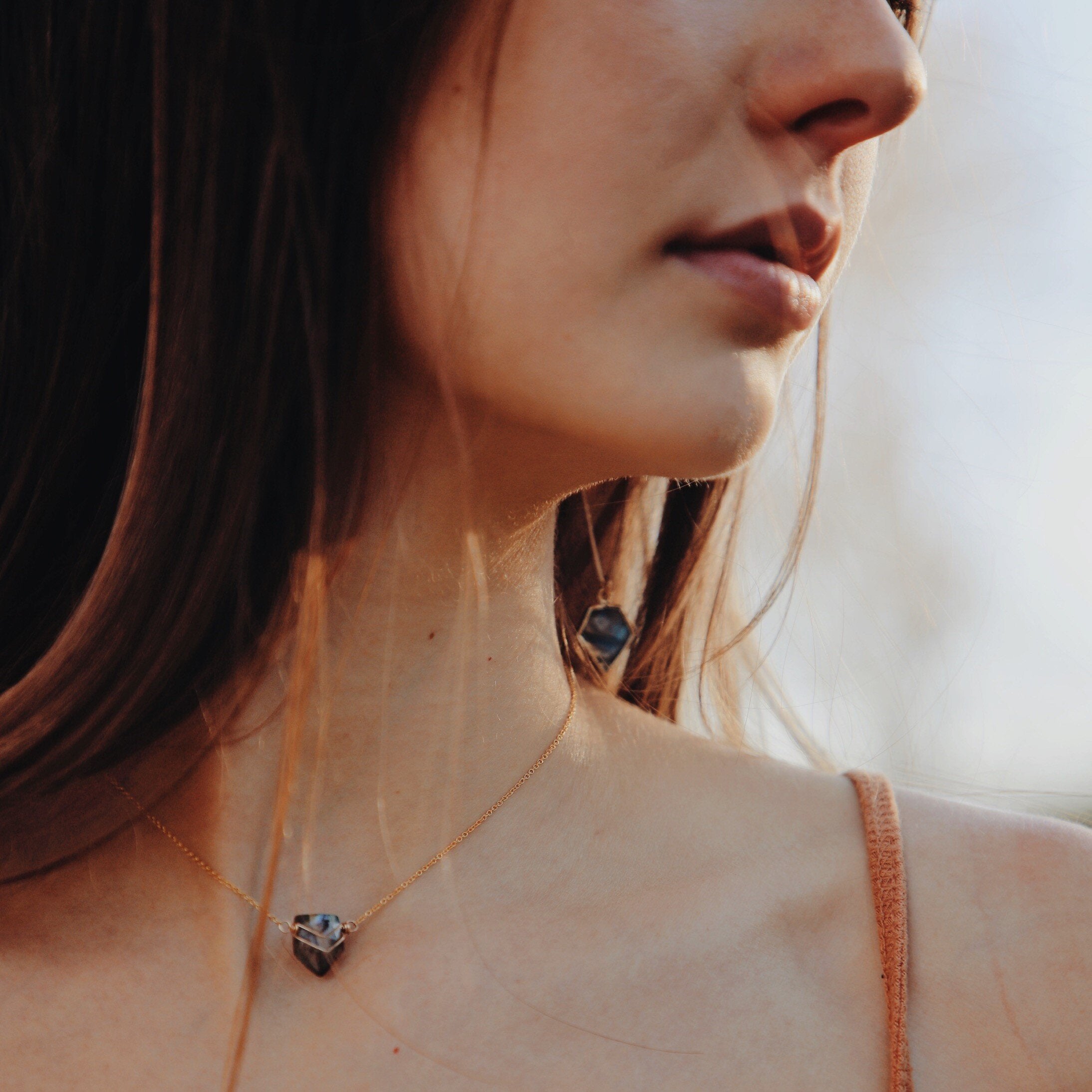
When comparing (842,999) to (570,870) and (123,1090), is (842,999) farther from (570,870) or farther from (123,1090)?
(123,1090)

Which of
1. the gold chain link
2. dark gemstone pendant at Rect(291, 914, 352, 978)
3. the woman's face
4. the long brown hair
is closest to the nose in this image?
the woman's face

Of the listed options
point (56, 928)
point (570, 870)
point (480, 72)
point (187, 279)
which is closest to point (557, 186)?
point (480, 72)

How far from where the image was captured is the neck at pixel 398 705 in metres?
1.30

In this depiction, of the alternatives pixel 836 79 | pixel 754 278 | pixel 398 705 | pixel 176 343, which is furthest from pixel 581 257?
pixel 398 705

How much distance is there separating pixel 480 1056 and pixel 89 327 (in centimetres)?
94

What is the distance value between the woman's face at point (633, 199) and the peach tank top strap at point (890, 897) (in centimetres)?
50

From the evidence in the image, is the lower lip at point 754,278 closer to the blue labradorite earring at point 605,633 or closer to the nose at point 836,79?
the nose at point 836,79

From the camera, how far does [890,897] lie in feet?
4.22

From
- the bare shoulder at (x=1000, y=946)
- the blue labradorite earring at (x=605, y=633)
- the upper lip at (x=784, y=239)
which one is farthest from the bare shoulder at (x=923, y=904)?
the upper lip at (x=784, y=239)

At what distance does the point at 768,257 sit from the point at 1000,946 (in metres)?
0.81

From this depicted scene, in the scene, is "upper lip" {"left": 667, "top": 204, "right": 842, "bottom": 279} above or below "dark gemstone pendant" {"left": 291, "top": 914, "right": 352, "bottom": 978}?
above

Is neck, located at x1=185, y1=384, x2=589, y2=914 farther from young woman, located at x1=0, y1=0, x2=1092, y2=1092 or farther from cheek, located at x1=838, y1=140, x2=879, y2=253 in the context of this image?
cheek, located at x1=838, y1=140, x2=879, y2=253

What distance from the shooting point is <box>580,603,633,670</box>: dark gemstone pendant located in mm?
1671

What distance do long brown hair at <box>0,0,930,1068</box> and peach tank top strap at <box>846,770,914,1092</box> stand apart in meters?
0.69
